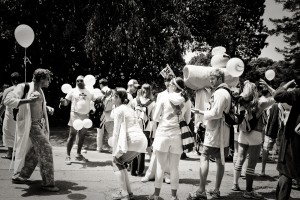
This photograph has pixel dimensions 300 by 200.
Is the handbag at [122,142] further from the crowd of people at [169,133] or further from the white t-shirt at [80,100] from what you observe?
the white t-shirt at [80,100]

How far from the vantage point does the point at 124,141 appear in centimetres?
465

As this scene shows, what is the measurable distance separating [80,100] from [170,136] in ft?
10.6

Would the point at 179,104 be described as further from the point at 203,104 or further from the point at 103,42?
the point at 103,42

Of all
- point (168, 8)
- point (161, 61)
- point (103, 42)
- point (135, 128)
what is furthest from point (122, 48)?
point (135, 128)

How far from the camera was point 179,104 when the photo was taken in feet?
15.8

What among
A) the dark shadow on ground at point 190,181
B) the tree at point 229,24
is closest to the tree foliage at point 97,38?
the tree at point 229,24

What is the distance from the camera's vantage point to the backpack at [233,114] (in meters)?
4.96

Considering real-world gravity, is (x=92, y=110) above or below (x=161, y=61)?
below

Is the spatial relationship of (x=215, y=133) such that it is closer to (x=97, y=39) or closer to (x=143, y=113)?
(x=143, y=113)

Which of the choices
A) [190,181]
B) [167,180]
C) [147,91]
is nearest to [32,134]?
[147,91]

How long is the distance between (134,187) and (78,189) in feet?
3.23

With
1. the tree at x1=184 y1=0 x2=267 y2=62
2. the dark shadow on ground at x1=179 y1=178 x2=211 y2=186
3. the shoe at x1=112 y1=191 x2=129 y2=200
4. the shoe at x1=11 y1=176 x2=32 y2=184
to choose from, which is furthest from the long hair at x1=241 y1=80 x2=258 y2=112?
the tree at x1=184 y1=0 x2=267 y2=62

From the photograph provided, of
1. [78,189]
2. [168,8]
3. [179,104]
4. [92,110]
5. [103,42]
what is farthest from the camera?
[168,8]

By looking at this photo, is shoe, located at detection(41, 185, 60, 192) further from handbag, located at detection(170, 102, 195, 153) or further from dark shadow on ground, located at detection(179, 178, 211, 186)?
dark shadow on ground, located at detection(179, 178, 211, 186)
